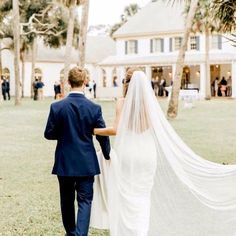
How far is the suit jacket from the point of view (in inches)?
202

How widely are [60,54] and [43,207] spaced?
54.4m

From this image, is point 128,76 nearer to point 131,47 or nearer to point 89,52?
point 131,47

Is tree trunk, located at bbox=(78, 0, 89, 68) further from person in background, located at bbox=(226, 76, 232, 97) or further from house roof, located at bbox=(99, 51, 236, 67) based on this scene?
person in background, located at bbox=(226, 76, 232, 97)

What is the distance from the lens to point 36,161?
473 inches

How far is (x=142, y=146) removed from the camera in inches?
207

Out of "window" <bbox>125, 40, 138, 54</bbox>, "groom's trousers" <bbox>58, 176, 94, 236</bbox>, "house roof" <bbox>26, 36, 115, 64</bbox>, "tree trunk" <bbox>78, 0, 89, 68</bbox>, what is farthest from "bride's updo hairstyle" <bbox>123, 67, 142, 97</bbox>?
"house roof" <bbox>26, 36, 115, 64</bbox>

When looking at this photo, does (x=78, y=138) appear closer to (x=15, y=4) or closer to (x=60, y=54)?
(x=15, y=4)

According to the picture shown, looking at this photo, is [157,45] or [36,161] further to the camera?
[157,45]

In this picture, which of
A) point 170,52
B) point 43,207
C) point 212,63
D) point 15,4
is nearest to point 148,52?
point 170,52

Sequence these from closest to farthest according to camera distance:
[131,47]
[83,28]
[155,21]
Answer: [83,28] → [155,21] → [131,47]

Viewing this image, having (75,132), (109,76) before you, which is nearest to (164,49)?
(109,76)

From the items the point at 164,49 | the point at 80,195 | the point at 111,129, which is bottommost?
the point at 80,195

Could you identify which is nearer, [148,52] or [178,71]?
[178,71]

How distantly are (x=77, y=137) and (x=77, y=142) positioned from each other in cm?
4
